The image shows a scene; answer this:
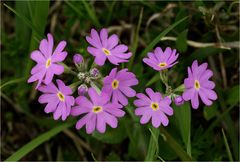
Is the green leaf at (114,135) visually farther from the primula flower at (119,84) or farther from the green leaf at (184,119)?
the primula flower at (119,84)

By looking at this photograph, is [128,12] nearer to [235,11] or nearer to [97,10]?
[97,10]

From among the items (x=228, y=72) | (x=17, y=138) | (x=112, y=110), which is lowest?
(x=17, y=138)

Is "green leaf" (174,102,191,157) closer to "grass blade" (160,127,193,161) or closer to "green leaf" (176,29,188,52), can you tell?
"grass blade" (160,127,193,161)

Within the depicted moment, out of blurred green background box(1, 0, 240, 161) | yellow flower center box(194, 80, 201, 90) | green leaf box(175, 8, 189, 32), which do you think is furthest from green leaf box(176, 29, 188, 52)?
yellow flower center box(194, 80, 201, 90)

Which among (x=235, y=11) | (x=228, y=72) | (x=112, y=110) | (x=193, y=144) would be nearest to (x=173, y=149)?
(x=193, y=144)

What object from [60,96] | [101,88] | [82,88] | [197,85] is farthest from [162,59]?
[60,96]

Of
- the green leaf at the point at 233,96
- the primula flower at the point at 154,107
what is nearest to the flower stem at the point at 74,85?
the primula flower at the point at 154,107

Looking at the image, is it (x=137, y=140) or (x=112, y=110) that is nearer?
(x=112, y=110)
